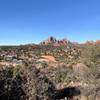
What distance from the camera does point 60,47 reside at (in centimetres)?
8619

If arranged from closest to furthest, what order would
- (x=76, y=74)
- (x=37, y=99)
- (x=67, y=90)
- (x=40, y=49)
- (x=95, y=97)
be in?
(x=37, y=99)
(x=95, y=97)
(x=67, y=90)
(x=76, y=74)
(x=40, y=49)

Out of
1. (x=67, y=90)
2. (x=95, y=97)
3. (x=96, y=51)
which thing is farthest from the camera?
(x=96, y=51)

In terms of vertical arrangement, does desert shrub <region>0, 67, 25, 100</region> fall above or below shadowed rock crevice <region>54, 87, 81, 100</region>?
above

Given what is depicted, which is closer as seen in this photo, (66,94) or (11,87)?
(11,87)

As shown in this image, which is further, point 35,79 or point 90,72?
Answer: point 90,72

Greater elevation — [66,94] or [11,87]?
[11,87]

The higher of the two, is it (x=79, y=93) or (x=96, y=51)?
(x=96, y=51)

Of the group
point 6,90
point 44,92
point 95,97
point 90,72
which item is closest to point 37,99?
point 44,92

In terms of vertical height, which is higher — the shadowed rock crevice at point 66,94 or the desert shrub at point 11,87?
the desert shrub at point 11,87

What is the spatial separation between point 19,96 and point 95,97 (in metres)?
5.78

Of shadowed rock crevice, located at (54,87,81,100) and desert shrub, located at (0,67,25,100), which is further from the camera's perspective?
shadowed rock crevice, located at (54,87,81,100)

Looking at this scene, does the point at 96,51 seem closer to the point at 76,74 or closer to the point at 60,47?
the point at 76,74

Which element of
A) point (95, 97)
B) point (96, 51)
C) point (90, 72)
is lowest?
point (95, 97)

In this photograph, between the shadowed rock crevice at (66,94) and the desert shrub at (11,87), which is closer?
the desert shrub at (11,87)
